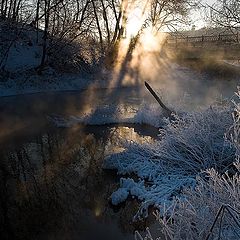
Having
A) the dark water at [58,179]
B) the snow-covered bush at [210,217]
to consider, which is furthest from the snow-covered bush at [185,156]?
the snow-covered bush at [210,217]

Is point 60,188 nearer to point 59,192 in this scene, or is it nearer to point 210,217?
point 59,192

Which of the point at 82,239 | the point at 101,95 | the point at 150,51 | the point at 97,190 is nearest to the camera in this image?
the point at 82,239

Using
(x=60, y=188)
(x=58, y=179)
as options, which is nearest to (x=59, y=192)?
(x=60, y=188)

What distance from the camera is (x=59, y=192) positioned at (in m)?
9.43

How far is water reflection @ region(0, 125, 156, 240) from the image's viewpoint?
7887 mm

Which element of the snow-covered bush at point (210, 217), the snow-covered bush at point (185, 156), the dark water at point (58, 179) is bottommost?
the dark water at point (58, 179)

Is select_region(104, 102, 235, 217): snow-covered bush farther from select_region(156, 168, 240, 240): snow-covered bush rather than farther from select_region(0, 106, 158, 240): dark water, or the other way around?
select_region(156, 168, 240, 240): snow-covered bush

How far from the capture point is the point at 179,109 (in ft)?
58.4

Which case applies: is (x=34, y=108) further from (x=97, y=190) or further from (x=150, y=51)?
(x=150, y=51)

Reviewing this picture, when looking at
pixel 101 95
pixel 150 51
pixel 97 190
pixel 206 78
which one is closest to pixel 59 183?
pixel 97 190

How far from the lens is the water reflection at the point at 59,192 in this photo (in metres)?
7.89

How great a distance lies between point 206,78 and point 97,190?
1157 inches

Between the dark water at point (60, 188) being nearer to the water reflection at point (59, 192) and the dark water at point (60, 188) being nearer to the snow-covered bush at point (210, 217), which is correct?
the water reflection at point (59, 192)

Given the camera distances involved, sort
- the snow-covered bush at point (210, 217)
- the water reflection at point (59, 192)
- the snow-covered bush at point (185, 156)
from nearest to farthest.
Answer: the snow-covered bush at point (210, 217) → the water reflection at point (59, 192) → the snow-covered bush at point (185, 156)
